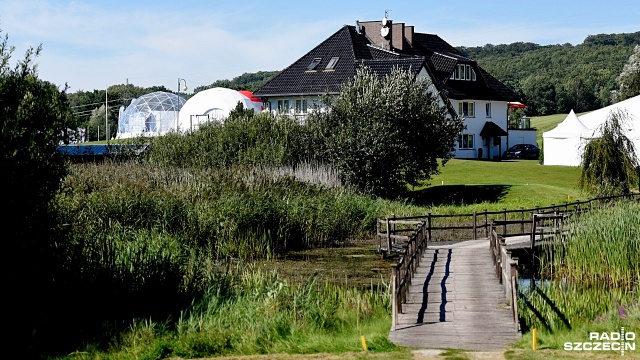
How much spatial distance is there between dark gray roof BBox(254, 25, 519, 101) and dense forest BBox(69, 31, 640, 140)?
37817 mm

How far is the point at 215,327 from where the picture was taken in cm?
1403

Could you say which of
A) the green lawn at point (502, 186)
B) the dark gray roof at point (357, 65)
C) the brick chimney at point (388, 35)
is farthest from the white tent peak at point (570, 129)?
the brick chimney at point (388, 35)

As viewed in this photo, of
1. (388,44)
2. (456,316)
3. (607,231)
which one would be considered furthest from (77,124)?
(388,44)

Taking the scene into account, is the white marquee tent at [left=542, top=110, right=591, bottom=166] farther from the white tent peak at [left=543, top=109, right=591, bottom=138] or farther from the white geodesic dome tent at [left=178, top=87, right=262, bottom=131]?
the white geodesic dome tent at [left=178, top=87, right=262, bottom=131]

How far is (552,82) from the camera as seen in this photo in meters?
132

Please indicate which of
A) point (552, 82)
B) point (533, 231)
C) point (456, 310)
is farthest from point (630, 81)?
point (456, 310)

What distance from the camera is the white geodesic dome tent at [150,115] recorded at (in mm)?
88938

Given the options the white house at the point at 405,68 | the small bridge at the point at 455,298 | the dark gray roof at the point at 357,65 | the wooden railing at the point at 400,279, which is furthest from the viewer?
the white house at the point at 405,68

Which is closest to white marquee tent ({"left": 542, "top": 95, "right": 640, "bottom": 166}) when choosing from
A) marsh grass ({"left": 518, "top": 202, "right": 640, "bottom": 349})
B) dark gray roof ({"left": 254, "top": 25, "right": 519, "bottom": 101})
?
dark gray roof ({"left": 254, "top": 25, "right": 519, "bottom": 101})

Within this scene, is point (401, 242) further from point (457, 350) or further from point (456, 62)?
point (456, 62)

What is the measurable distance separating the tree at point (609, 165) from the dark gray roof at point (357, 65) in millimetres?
15859

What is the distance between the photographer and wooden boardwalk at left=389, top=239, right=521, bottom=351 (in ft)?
43.1

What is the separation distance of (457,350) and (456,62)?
57483mm

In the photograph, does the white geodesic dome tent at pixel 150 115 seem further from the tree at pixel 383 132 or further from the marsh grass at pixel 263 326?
the marsh grass at pixel 263 326
